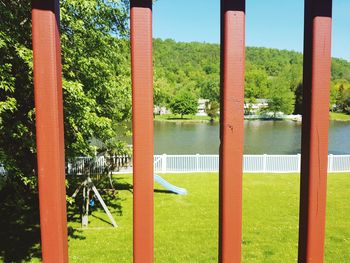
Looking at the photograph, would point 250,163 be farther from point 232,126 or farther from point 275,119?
point 275,119

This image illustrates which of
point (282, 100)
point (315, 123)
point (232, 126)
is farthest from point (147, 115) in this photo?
point (282, 100)

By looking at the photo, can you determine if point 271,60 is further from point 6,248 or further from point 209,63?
point 6,248

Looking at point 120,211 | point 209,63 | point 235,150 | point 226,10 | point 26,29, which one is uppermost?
point 209,63

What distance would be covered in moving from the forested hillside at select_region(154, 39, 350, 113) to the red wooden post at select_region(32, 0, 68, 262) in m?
63.6

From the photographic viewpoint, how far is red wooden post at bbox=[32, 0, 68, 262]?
118 cm

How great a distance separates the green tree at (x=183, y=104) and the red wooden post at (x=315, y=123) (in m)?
81.2

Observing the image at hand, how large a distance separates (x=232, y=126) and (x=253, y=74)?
100.0m

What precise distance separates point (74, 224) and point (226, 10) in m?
9.17

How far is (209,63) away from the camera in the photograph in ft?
344

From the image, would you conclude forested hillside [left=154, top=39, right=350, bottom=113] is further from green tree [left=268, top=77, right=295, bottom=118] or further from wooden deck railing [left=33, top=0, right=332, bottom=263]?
wooden deck railing [left=33, top=0, right=332, bottom=263]

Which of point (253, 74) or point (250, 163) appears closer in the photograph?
point (250, 163)

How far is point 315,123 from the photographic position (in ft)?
4.01

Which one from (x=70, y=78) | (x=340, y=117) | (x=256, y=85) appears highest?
(x=256, y=85)

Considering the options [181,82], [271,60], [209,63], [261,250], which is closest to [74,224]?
[261,250]
